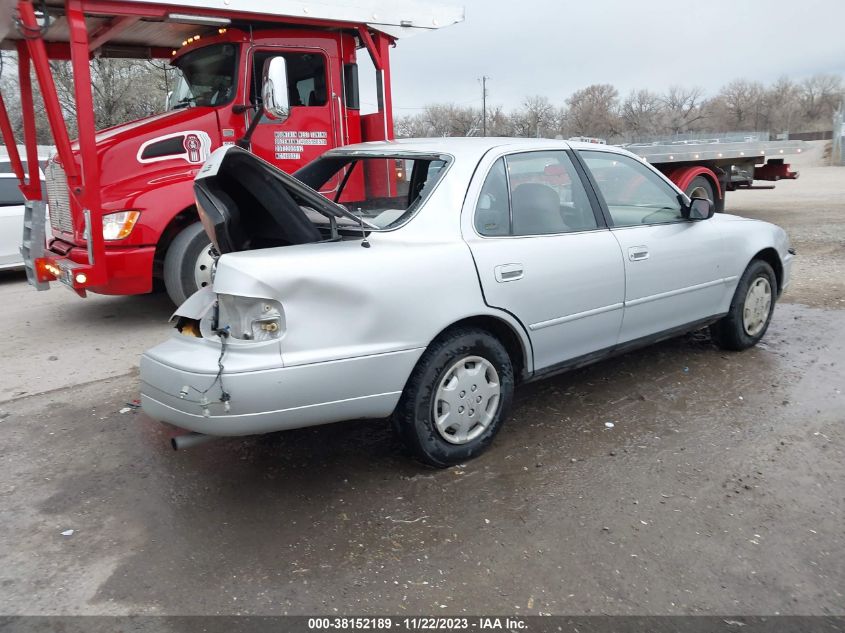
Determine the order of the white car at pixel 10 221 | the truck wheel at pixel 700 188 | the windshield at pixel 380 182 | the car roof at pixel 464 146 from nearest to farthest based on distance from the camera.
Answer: the windshield at pixel 380 182 < the car roof at pixel 464 146 < the white car at pixel 10 221 < the truck wheel at pixel 700 188

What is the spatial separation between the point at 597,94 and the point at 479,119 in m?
21.9

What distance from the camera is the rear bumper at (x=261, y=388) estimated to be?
292cm

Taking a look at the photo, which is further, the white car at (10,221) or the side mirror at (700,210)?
the white car at (10,221)

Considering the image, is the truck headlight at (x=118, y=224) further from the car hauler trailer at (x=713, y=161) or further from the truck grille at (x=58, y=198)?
the car hauler trailer at (x=713, y=161)

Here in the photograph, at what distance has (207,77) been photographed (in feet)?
22.7

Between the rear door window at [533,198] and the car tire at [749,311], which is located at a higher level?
the rear door window at [533,198]

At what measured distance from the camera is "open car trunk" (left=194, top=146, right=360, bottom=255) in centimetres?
327

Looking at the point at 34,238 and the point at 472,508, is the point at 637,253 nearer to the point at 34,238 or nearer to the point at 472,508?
the point at 472,508

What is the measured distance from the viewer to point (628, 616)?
249cm

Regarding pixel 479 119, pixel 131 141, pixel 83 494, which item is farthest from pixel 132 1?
pixel 479 119

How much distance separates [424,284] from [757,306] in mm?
3247

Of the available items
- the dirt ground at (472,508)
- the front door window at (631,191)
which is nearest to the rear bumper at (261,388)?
the dirt ground at (472,508)

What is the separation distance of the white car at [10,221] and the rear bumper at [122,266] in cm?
378

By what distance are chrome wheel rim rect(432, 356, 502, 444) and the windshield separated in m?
0.82
